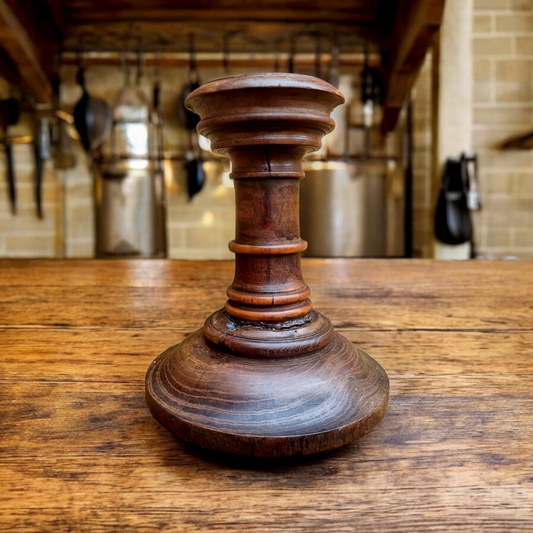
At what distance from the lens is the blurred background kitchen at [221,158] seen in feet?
7.09

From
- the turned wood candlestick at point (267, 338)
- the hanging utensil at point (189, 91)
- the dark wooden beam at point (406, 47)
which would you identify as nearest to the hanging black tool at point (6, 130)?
the hanging utensil at point (189, 91)

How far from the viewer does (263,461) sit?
0.31 metres

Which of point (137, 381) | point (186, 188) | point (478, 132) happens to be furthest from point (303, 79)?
point (478, 132)

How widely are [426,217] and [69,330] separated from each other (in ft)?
8.10

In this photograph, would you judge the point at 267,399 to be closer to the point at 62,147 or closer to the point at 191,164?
the point at 191,164

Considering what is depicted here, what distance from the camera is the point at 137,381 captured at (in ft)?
1.41

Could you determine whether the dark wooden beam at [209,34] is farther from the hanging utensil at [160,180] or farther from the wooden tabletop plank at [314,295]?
the wooden tabletop plank at [314,295]

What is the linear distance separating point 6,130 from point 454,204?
224 cm

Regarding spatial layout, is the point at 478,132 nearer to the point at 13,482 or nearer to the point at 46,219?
the point at 46,219

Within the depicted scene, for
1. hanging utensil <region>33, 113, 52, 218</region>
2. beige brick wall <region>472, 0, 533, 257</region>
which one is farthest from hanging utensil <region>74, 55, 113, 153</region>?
beige brick wall <region>472, 0, 533, 257</region>

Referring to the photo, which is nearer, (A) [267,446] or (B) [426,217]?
(A) [267,446]

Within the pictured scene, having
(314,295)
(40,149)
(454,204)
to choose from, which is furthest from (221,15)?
(314,295)

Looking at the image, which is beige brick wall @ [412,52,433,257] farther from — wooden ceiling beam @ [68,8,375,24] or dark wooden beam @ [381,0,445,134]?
wooden ceiling beam @ [68,8,375,24]

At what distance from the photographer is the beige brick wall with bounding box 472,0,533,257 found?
271cm
